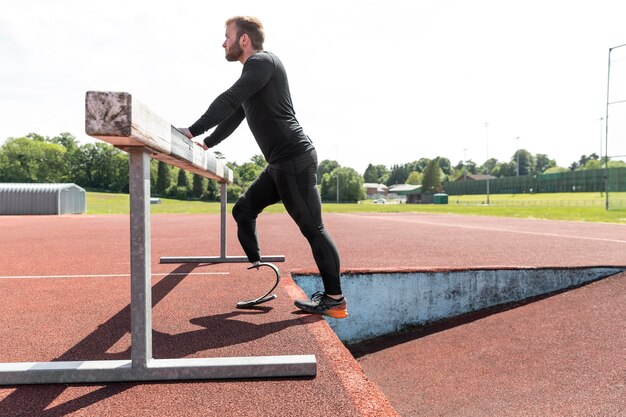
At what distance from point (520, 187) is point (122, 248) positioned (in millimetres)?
89380

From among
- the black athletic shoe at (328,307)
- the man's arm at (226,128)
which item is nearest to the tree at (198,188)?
the man's arm at (226,128)

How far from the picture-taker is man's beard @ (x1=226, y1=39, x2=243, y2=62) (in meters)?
2.88

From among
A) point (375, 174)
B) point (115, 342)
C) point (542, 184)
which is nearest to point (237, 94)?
point (115, 342)

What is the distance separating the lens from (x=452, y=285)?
15.2ft

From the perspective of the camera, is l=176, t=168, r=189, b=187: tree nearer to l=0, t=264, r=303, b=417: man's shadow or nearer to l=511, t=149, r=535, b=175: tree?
l=0, t=264, r=303, b=417: man's shadow

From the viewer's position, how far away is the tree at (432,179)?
3947 inches

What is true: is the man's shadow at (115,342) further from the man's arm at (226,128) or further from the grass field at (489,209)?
the grass field at (489,209)

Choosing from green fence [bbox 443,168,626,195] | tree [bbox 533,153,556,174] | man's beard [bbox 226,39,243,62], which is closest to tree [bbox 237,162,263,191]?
green fence [bbox 443,168,626,195]

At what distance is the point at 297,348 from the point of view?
7.82 ft

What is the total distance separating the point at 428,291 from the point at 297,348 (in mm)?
2570

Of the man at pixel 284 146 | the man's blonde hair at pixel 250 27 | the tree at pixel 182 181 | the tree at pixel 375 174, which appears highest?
the tree at pixel 375 174

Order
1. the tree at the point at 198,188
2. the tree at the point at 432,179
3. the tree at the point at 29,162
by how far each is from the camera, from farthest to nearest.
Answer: the tree at the point at 432,179
the tree at the point at 198,188
the tree at the point at 29,162

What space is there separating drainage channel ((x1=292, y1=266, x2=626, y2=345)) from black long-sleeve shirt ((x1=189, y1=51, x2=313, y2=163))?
76.2 inches

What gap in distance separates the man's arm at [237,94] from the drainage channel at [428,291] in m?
2.39
